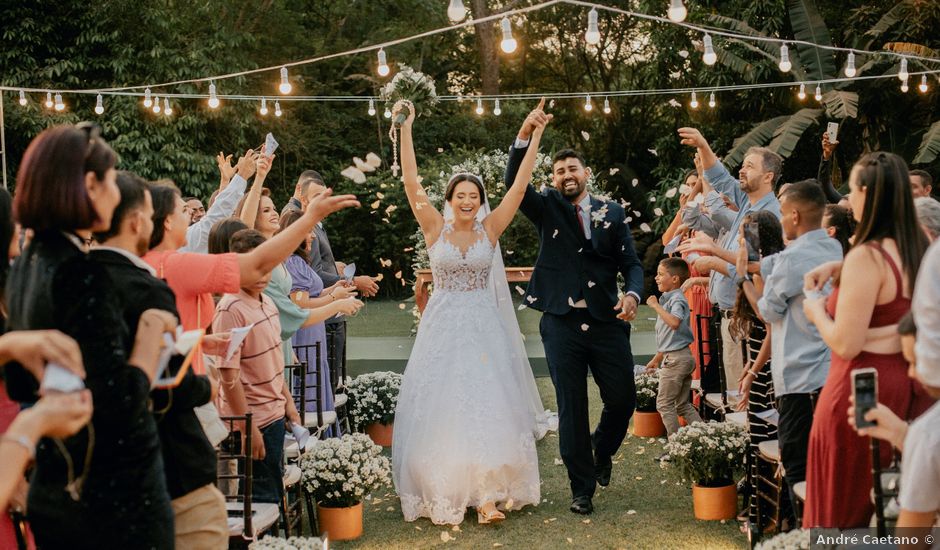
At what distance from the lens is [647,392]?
22.9ft

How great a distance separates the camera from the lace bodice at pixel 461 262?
5.34m

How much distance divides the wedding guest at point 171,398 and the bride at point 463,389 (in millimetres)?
2531

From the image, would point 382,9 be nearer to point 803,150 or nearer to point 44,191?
point 803,150

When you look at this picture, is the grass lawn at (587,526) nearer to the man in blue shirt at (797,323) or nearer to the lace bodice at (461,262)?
the man in blue shirt at (797,323)

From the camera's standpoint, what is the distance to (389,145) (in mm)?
21953

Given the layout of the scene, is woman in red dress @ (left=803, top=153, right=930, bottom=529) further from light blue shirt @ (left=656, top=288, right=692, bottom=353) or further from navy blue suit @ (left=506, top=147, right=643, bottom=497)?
light blue shirt @ (left=656, top=288, right=692, bottom=353)

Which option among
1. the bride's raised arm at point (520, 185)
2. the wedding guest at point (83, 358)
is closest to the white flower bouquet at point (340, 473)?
the bride's raised arm at point (520, 185)

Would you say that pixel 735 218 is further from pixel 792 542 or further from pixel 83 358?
pixel 83 358

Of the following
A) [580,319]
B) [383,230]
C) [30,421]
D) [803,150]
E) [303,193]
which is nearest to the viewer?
[30,421]

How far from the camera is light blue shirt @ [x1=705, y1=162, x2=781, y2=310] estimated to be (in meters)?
5.62

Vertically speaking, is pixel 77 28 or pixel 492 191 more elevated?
pixel 77 28

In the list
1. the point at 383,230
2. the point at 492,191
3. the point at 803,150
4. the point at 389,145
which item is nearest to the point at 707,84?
the point at 803,150

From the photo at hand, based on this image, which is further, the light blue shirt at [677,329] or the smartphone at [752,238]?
the light blue shirt at [677,329]

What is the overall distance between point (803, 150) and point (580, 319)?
11.7 metres
